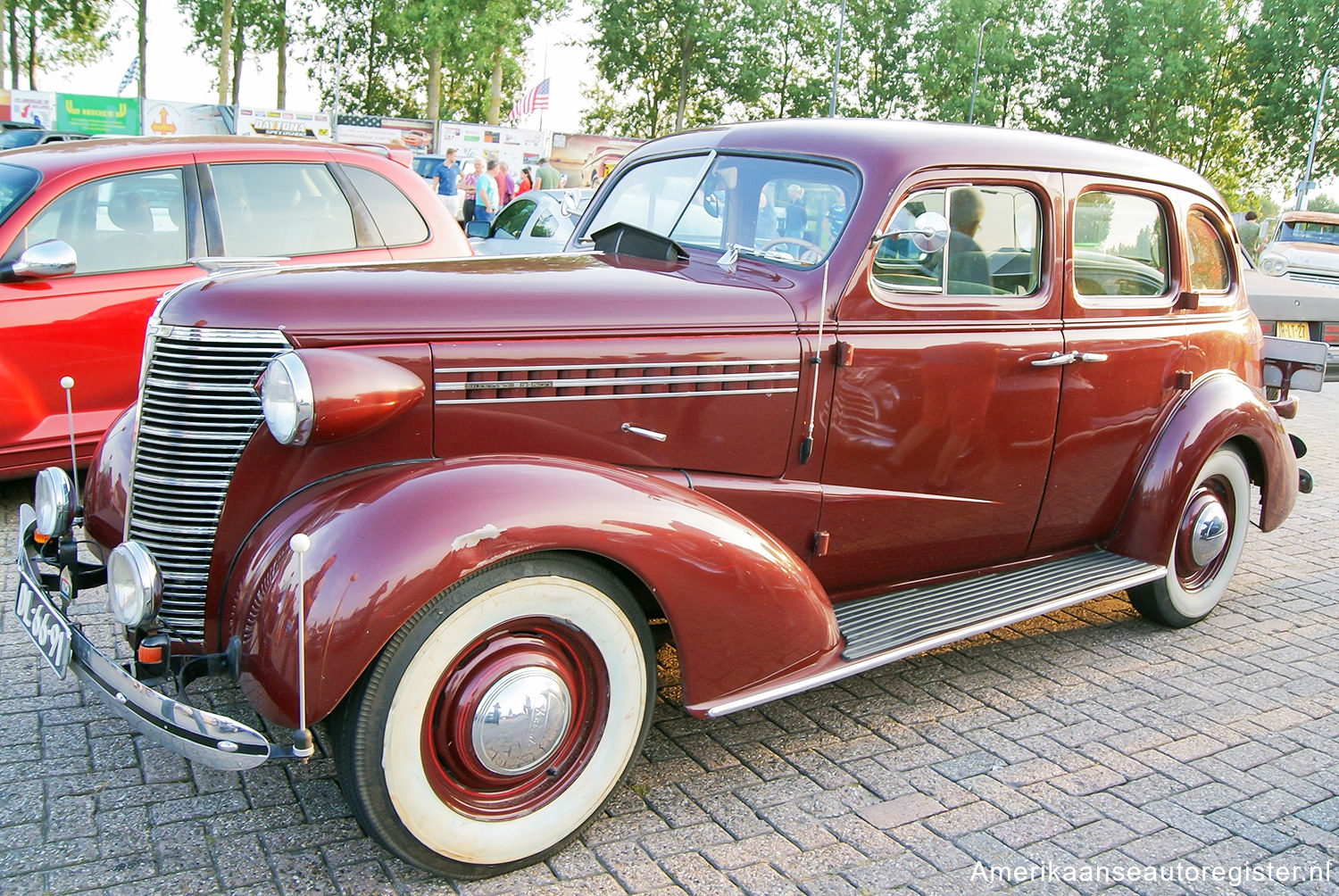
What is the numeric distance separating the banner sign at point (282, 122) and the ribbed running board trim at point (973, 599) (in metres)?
26.7

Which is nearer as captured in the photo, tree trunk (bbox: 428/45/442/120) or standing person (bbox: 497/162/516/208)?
standing person (bbox: 497/162/516/208)

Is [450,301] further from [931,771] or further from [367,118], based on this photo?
[367,118]

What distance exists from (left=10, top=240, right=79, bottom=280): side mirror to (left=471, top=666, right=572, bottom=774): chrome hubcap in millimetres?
3504

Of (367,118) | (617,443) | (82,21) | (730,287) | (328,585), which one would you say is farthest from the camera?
(82,21)

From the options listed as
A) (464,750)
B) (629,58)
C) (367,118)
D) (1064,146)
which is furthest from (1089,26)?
(464,750)

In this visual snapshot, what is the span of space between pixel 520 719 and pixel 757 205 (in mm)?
1873

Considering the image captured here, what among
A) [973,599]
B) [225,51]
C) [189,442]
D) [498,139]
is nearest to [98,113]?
[225,51]

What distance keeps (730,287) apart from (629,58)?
43.9m

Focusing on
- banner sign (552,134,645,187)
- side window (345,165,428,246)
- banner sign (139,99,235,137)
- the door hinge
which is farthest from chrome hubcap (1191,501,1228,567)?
banner sign (552,134,645,187)

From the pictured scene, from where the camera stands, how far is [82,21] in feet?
127

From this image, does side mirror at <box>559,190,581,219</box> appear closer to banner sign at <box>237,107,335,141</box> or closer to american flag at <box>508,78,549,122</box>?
banner sign at <box>237,107,335,141</box>

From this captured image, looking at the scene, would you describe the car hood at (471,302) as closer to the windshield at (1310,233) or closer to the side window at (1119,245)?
the side window at (1119,245)

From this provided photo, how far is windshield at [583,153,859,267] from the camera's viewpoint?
326 centimetres

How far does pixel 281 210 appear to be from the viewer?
5.39 metres
